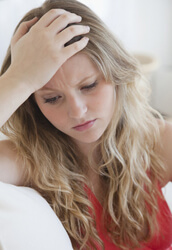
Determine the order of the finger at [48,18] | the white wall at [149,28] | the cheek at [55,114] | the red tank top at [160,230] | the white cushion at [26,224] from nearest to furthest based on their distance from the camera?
the white cushion at [26,224] < the finger at [48,18] < the cheek at [55,114] < the red tank top at [160,230] < the white wall at [149,28]

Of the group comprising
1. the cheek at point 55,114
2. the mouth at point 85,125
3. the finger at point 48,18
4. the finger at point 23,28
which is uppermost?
the finger at point 48,18

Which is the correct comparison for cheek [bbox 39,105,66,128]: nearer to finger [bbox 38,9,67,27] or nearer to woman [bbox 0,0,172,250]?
woman [bbox 0,0,172,250]

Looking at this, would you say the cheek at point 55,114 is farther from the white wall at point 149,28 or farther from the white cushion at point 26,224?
the white wall at point 149,28

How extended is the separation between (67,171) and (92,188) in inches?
5.2

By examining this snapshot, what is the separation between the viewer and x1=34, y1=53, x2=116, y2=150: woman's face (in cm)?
102

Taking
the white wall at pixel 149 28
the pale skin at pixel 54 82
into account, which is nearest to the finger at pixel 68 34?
the pale skin at pixel 54 82

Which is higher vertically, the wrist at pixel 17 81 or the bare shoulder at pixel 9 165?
the wrist at pixel 17 81

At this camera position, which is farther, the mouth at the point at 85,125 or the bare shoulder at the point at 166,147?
the bare shoulder at the point at 166,147

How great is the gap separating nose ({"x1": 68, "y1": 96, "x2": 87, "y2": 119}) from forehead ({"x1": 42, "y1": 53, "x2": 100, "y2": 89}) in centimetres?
5

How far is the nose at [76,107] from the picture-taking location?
1.04 meters

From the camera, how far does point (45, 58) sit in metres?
0.95

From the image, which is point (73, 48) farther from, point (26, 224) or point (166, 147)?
point (166, 147)

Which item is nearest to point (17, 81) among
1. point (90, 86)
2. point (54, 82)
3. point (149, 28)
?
Result: point (54, 82)

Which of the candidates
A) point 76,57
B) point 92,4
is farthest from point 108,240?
point 92,4
